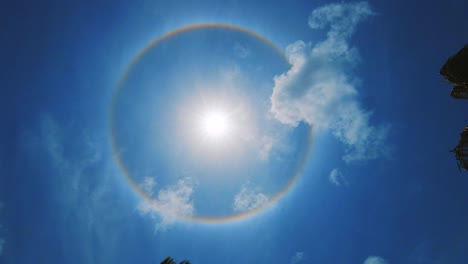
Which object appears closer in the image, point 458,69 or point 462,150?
point 458,69

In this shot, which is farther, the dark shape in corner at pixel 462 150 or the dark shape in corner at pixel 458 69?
the dark shape in corner at pixel 462 150

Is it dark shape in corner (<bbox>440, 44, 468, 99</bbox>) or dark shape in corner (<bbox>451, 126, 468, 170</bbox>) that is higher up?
dark shape in corner (<bbox>440, 44, 468, 99</bbox>)

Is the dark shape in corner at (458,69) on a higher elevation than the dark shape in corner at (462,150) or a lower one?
higher

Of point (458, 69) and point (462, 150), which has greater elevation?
point (458, 69)
